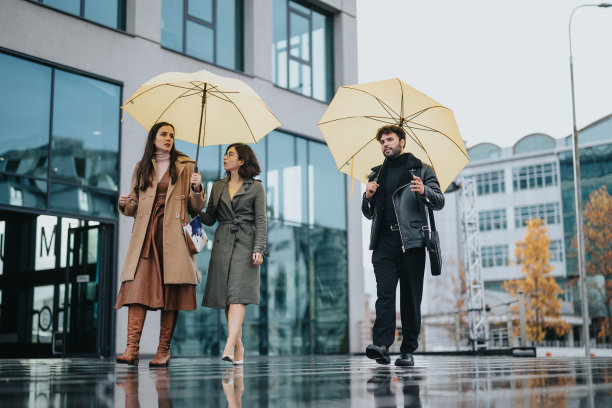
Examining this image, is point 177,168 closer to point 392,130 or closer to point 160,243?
point 160,243

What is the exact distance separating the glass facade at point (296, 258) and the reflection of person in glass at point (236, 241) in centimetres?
901

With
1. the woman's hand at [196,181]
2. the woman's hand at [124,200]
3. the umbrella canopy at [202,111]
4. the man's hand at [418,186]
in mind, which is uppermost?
the umbrella canopy at [202,111]

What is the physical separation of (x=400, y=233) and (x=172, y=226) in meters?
2.05

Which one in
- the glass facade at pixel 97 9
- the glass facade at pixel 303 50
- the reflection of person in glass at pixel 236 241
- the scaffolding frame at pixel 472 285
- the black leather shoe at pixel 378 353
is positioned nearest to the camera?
the black leather shoe at pixel 378 353

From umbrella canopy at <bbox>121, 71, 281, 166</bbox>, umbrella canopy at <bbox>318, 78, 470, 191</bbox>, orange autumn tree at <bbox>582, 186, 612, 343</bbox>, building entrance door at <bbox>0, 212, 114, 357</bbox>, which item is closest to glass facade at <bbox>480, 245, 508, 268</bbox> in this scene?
orange autumn tree at <bbox>582, 186, 612, 343</bbox>

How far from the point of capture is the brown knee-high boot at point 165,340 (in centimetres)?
629

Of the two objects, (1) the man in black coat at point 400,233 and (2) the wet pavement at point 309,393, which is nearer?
(2) the wet pavement at point 309,393

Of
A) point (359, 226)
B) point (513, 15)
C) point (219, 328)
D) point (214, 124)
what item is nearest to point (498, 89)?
point (513, 15)

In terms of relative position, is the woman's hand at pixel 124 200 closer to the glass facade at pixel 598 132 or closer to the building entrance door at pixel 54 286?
the building entrance door at pixel 54 286

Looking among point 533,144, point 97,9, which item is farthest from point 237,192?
point 533,144

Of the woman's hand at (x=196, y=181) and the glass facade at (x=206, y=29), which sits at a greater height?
the glass facade at (x=206, y=29)

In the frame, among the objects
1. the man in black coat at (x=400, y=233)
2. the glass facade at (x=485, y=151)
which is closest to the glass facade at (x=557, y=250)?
the glass facade at (x=485, y=151)

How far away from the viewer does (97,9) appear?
1461 centimetres

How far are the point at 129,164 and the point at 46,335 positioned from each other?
16.6 feet
